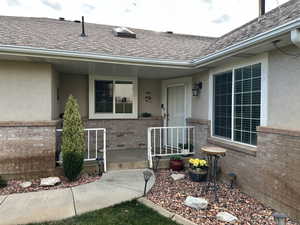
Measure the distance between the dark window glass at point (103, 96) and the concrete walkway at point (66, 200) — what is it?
288 centimetres

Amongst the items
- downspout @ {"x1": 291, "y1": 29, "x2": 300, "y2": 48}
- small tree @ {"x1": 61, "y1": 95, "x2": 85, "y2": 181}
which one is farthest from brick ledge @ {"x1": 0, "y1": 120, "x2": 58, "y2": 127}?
downspout @ {"x1": 291, "y1": 29, "x2": 300, "y2": 48}

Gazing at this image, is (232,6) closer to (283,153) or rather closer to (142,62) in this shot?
(142,62)

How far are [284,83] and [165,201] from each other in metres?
2.82

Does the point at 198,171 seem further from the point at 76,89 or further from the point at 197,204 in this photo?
the point at 76,89

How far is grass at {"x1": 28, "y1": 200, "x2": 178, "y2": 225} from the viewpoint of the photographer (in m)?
3.01

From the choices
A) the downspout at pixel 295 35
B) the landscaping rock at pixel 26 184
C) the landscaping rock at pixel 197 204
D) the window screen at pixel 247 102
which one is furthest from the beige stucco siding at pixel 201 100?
the landscaping rock at pixel 26 184

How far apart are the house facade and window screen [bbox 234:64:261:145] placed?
20 millimetres

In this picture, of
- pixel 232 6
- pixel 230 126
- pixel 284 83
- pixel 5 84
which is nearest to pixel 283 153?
pixel 284 83

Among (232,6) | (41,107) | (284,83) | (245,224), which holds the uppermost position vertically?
(232,6)

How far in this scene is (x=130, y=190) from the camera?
4109mm

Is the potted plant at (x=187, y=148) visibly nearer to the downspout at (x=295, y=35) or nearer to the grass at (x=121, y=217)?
the grass at (x=121, y=217)

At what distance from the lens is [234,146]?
14.8 ft

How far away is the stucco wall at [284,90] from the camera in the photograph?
10.8 ft

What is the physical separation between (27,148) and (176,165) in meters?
3.54
